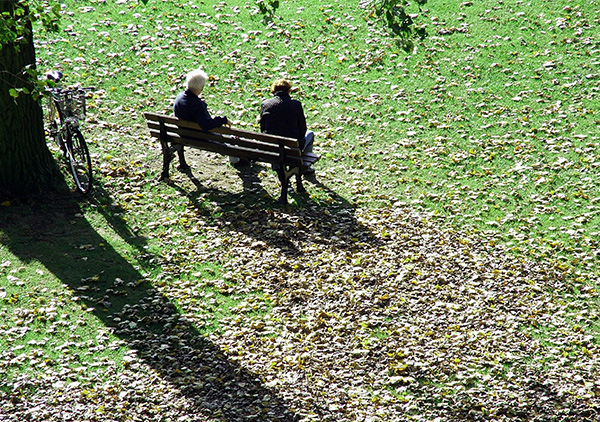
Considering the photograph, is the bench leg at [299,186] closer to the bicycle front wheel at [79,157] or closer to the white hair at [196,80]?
the white hair at [196,80]

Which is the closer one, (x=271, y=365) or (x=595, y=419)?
(x=595, y=419)

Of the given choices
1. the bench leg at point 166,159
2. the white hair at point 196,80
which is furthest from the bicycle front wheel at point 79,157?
the white hair at point 196,80

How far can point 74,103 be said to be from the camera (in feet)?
30.0

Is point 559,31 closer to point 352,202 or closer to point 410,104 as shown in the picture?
point 410,104

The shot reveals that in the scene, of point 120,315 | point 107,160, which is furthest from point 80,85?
point 120,315

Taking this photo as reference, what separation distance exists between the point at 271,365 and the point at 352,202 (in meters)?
3.61

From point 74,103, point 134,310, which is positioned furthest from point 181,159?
point 134,310

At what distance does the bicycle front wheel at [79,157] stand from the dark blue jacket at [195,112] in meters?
1.51

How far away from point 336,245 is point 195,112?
297 cm

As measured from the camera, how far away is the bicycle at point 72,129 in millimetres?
9117

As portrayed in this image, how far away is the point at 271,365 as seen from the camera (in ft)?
22.4

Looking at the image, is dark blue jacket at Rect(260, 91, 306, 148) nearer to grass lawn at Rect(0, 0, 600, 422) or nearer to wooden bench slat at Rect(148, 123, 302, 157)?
wooden bench slat at Rect(148, 123, 302, 157)

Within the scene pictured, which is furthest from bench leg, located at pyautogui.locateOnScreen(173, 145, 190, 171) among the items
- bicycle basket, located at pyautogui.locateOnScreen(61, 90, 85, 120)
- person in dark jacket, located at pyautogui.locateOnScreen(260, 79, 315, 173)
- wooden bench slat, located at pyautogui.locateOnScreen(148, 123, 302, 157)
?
bicycle basket, located at pyautogui.locateOnScreen(61, 90, 85, 120)

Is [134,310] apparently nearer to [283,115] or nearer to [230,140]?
[230,140]
